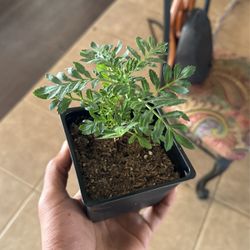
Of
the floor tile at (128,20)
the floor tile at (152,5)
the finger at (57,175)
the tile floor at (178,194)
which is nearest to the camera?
the finger at (57,175)

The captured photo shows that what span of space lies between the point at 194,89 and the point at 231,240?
0.61 m

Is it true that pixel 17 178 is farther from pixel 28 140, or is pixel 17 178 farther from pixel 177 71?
pixel 177 71

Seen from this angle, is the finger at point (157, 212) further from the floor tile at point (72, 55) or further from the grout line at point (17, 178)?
the floor tile at point (72, 55)

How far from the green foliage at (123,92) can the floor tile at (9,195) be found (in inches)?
31.4

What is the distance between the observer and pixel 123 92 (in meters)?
0.48

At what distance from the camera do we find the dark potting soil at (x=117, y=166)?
59 cm

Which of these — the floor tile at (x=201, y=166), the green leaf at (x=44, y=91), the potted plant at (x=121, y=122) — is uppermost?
the green leaf at (x=44, y=91)

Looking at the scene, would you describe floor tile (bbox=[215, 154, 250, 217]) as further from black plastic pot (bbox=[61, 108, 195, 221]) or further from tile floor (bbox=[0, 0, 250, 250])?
black plastic pot (bbox=[61, 108, 195, 221])

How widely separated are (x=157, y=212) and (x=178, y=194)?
1.35 ft

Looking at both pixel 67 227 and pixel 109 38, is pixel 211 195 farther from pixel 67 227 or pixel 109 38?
pixel 109 38

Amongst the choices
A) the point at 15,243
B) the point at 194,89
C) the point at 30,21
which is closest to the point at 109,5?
the point at 30,21

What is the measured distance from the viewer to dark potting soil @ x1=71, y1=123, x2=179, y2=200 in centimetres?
59

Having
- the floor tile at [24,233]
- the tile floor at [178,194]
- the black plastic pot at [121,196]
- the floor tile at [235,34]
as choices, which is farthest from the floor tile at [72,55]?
the black plastic pot at [121,196]

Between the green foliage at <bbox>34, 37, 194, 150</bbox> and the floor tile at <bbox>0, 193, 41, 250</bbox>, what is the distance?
30.0 inches
